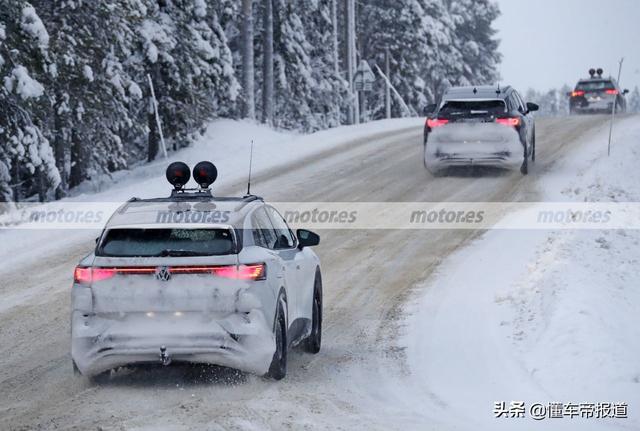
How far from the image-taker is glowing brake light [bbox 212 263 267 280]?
778 centimetres

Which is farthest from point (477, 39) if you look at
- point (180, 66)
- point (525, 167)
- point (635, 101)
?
point (635, 101)

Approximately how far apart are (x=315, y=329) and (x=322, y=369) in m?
0.72

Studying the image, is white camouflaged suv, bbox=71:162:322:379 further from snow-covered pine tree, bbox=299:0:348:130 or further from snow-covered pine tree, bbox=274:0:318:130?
snow-covered pine tree, bbox=299:0:348:130

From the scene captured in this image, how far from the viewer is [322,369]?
9.13m

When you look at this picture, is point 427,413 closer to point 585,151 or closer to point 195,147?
point 585,151

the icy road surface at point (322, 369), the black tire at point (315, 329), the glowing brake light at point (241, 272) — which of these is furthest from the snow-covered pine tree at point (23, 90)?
the glowing brake light at point (241, 272)

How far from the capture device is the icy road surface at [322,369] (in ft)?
23.9

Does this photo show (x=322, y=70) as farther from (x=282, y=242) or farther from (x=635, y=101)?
(x=635, y=101)

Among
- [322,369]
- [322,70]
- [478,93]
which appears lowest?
[322,70]

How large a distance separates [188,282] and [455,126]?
558 inches

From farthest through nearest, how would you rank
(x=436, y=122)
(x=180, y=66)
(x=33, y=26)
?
(x=180, y=66) → (x=436, y=122) → (x=33, y=26)

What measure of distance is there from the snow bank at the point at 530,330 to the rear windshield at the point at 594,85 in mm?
30809

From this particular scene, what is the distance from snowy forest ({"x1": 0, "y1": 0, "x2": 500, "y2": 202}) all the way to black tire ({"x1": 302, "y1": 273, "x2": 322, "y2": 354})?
1054 cm

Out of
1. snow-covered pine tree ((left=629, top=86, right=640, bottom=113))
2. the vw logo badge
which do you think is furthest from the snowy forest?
snow-covered pine tree ((left=629, top=86, right=640, bottom=113))
